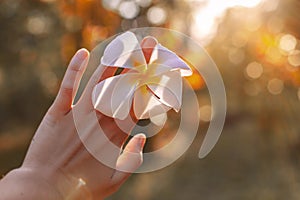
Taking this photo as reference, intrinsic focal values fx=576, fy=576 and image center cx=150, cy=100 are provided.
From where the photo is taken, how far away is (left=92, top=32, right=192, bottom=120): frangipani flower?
0.50m

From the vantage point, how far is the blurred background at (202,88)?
9.70 ft

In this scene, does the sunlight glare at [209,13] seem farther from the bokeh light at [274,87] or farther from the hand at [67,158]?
the hand at [67,158]

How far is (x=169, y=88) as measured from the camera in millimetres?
514

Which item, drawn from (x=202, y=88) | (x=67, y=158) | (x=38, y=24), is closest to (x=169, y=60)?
(x=67, y=158)

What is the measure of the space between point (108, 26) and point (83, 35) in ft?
1.48

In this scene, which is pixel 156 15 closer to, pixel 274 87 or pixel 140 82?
pixel 274 87

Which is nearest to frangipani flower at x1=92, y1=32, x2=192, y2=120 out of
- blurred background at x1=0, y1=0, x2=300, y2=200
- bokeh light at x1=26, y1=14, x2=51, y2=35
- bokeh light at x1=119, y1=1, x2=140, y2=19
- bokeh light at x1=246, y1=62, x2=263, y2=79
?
blurred background at x1=0, y1=0, x2=300, y2=200

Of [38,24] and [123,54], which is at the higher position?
[123,54]

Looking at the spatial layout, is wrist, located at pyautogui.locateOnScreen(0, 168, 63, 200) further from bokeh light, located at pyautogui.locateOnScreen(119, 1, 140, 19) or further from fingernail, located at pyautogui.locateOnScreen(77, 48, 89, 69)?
bokeh light, located at pyautogui.locateOnScreen(119, 1, 140, 19)

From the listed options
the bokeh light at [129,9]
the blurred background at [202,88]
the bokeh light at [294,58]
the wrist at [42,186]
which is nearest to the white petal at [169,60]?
the wrist at [42,186]

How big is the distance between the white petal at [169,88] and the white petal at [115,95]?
0.8 inches

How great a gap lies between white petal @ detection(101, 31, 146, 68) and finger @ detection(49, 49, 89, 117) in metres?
0.03

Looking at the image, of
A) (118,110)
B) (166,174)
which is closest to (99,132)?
(118,110)

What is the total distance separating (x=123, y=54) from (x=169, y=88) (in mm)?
51
